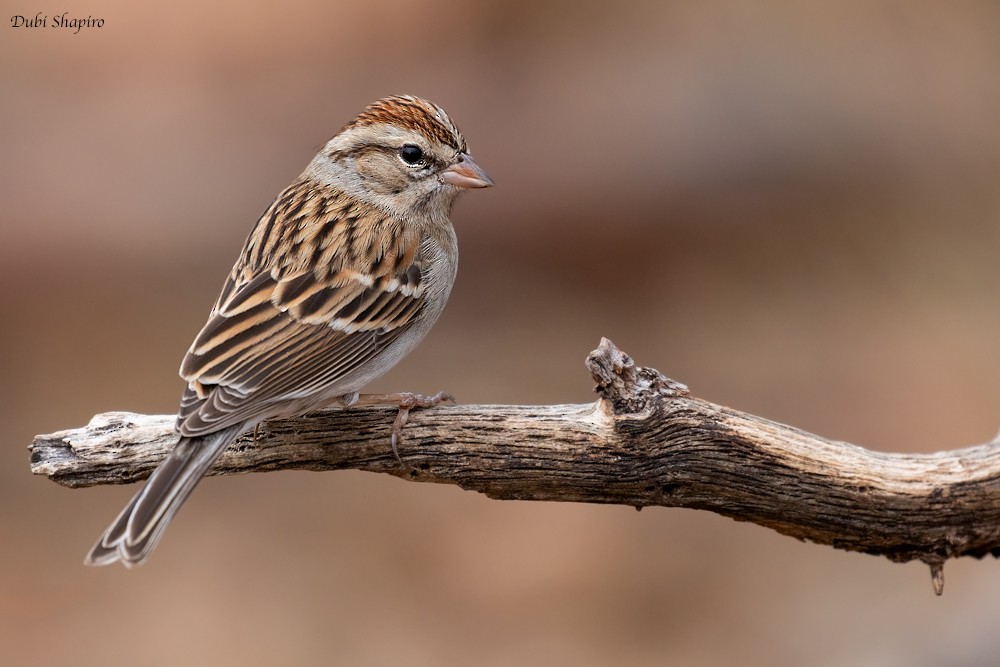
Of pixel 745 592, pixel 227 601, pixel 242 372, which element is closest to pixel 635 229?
pixel 745 592

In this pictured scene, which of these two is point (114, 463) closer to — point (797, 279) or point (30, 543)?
point (30, 543)

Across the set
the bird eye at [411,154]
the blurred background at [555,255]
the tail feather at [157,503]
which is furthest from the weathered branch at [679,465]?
the blurred background at [555,255]

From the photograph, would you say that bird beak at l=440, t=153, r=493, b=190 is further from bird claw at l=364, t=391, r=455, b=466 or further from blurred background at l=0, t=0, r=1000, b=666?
blurred background at l=0, t=0, r=1000, b=666

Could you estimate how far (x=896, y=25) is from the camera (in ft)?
30.6

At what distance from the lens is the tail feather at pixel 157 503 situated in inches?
139

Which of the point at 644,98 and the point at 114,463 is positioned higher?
the point at 644,98

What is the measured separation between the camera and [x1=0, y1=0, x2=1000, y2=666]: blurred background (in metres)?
7.58

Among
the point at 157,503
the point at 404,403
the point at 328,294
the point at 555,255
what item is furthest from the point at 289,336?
the point at 555,255

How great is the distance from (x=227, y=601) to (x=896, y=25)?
6823mm

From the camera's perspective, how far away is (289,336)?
4105 millimetres

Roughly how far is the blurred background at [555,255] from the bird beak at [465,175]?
363cm

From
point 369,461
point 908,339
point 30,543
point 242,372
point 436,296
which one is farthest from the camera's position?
point 908,339
